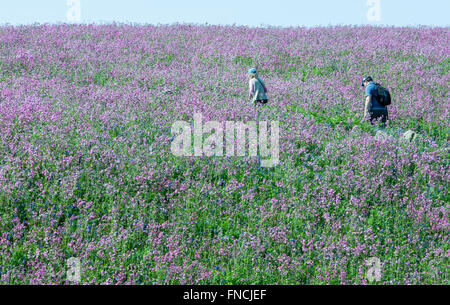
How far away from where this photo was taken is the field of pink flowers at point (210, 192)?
434cm

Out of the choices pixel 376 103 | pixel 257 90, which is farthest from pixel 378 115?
pixel 257 90

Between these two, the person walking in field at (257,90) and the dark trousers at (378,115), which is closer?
the dark trousers at (378,115)

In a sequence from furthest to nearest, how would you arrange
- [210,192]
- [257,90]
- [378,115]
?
[257,90] < [378,115] < [210,192]

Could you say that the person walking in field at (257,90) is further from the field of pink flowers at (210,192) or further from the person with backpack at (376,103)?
the person with backpack at (376,103)

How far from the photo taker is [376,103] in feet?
29.4

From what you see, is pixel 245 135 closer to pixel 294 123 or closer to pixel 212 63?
pixel 294 123

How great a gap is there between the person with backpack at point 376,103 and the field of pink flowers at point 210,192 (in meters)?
0.31

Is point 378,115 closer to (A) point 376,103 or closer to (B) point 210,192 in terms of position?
(A) point 376,103

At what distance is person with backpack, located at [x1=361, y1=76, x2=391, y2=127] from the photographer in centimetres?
883

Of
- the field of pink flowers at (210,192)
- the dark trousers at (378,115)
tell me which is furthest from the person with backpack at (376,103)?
the field of pink flowers at (210,192)

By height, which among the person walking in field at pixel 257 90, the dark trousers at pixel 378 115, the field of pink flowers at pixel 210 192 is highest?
the person walking in field at pixel 257 90

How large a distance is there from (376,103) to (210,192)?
5054 millimetres
